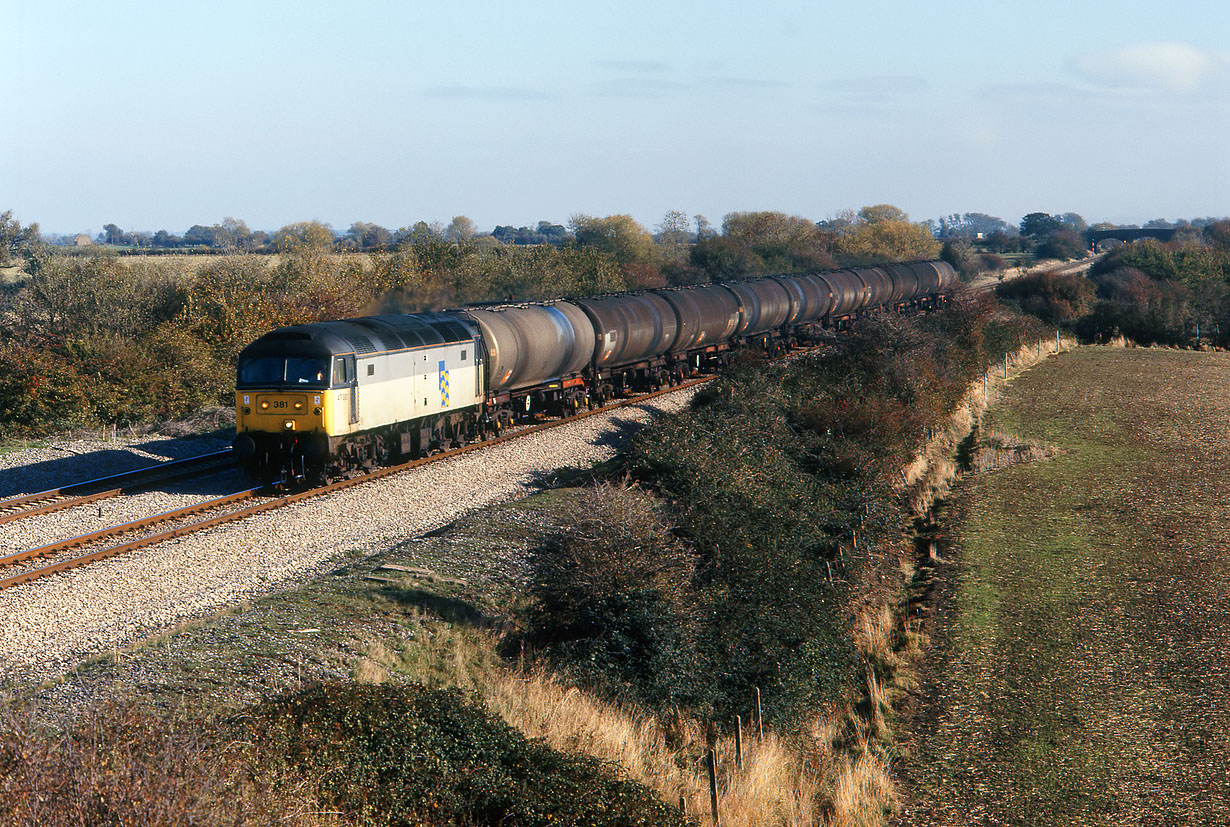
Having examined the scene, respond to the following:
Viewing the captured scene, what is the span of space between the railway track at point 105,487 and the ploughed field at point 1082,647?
54.2 ft

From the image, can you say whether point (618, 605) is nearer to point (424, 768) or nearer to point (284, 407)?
point (424, 768)

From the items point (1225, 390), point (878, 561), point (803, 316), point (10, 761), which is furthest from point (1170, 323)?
point (10, 761)

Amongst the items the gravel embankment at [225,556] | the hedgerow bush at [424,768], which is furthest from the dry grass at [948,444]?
the hedgerow bush at [424,768]

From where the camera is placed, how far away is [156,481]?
75.9ft

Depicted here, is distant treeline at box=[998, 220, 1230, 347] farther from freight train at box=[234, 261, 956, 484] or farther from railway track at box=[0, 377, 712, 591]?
railway track at box=[0, 377, 712, 591]

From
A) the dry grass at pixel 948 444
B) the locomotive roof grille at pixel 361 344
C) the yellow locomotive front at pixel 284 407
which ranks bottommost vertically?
the dry grass at pixel 948 444

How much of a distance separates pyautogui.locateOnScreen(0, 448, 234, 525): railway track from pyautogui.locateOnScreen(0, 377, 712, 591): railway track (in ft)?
0.83

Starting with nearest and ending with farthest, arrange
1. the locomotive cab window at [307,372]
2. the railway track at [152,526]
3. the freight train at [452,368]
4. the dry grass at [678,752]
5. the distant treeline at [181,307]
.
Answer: the dry grass at [678,752]
the railway track at [152,526]
the locomotive cab window at [307,372]
the freight train at [452,368]
the distant treeline at [181,307]

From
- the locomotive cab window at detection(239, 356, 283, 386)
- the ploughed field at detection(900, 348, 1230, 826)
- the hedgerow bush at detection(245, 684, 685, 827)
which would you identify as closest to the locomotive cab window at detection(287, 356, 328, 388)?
the locomotive cab window at detection(239, 356, 283, 386)

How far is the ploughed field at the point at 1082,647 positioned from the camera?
1411cm

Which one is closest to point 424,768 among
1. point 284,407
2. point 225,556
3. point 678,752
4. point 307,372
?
point 678,752

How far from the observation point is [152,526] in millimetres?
19594

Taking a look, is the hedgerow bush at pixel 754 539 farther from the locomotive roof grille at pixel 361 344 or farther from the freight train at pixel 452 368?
the locomotive roof grille at pixel 361 344

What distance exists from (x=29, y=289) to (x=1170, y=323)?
65598 mm
